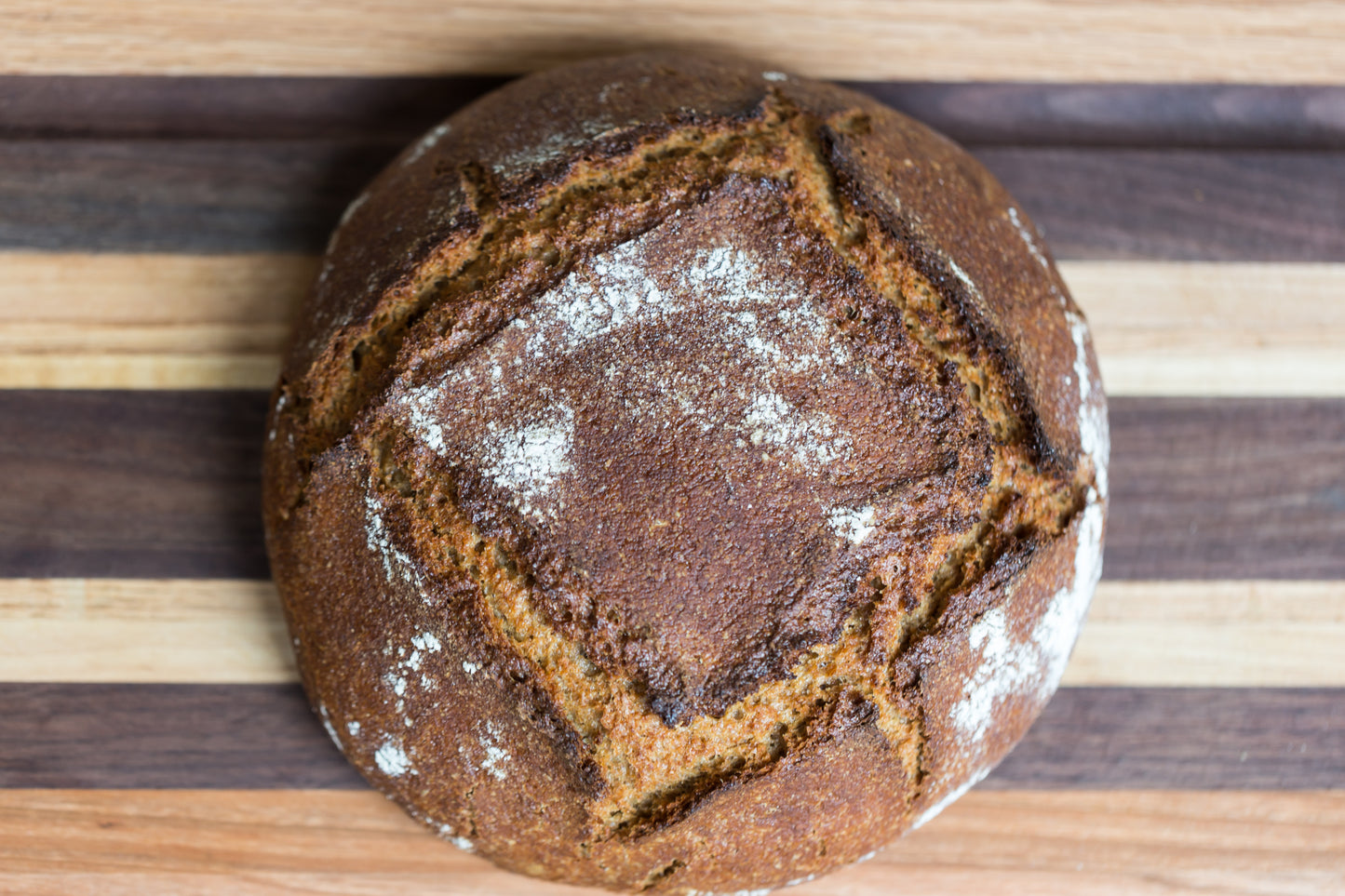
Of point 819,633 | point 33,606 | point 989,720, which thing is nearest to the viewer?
point 819,633

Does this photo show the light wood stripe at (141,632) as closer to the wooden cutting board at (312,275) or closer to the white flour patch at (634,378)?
the wooden cutting board at (312,275)

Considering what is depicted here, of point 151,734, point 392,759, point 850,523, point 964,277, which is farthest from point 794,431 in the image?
point 151,734

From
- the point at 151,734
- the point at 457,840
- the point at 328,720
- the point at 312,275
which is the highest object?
the point at 312,275

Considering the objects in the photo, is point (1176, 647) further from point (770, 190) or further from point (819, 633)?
point (770, 190)

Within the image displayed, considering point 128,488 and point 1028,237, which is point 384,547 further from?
point 1028,237

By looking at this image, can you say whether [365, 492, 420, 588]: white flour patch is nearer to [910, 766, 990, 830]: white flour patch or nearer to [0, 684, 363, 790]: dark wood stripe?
[0, 684, 363, 790]: dark wood stripe

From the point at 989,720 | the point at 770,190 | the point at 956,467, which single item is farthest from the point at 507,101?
the point at 989,720

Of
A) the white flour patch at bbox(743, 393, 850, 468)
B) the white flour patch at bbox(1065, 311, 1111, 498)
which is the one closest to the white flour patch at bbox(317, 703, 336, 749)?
the white flour patch at bbox(743, 393, 850, 468)
